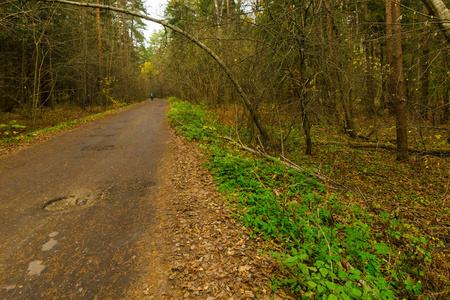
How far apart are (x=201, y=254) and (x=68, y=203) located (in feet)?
10.0

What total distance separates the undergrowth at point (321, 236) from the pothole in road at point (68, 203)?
111 inches

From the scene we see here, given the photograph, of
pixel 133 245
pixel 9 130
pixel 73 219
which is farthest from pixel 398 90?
pixel 9 130

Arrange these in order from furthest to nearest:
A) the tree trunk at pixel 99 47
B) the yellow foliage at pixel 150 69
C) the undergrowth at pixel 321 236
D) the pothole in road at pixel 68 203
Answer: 1. the yellow foliage at pixel 150 69
2. the tree trunk at pixel 99 47
3. the pothole in road at pixel 68 203
4. the undergrowth at pixel 321 236

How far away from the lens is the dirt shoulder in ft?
9.02

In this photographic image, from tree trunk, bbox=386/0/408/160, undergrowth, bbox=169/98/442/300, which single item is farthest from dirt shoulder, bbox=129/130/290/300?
tree trunk, bbox=386/0/408/160

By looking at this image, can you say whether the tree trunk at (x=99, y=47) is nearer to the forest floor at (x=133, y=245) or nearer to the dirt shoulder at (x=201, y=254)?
the forest floor at (x=133, y=245)

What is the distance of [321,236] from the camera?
11.9 ft

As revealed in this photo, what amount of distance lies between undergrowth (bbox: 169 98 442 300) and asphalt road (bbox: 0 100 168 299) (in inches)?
74.9

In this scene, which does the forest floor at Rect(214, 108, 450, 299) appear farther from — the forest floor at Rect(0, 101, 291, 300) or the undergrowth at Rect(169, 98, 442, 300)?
the forest floor at Rect(0, 101, 291, 300)

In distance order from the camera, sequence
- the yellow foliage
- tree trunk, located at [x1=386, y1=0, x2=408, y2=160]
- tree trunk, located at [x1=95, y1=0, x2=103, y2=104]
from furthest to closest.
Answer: the yellow foliage, tree trunk, located at [x1=95, y1=0, x2=103, y2=104], tree trunk, located at [x1=386, y1=0, x2=408, y2=160]

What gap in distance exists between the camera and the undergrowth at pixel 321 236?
271 centimetres

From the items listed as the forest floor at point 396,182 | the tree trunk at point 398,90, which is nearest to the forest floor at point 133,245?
the forest floor at point 396,182

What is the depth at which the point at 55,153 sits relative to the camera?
294 inches

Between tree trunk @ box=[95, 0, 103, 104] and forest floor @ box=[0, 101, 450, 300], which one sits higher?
tree trunk @ box=[95, 0, 103, 104]
